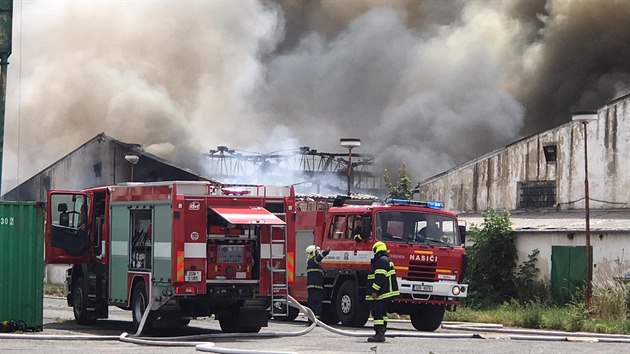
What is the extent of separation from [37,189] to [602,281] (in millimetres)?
33691

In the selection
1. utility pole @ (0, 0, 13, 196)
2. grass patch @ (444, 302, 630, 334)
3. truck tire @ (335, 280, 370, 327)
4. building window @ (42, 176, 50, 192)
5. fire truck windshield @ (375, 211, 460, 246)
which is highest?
utility pole @ (0, 0, 13, 196)

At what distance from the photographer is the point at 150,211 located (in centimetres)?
2088

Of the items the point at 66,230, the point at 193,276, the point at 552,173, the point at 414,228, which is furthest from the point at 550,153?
the point at 193,276

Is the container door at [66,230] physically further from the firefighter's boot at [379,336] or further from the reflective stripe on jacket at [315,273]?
the firefighter's boot at [379,336]

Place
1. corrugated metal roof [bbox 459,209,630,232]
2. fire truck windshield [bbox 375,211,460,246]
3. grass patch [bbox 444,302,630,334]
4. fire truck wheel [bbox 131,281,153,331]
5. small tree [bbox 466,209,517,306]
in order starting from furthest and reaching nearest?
small tree [bbox 466,209,517,306] → corrugated metal roof [bbox 459,209,630,232] → fire truck windshield [bbox 375,211,460,246] → grass patch [bbox 444,302,630,334] → fire truck wheel [bbox 131,281,153,331]

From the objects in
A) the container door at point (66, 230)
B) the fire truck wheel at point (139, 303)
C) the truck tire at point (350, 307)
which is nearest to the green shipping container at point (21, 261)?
the fire truck wheel at point (139, 303)

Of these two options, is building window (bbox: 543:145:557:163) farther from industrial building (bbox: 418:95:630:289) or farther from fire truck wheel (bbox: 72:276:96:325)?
fire truck wheel (bbox: 72:276:96:325)

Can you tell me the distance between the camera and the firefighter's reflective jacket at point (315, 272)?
24.1 metres

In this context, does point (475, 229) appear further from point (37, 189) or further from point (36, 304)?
point (37, 189)

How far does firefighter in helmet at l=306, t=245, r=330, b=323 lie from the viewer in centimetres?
2416

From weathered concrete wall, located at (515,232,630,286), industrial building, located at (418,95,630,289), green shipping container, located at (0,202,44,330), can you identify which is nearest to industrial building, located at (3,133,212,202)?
industrial building, located at (418,95,630,289)

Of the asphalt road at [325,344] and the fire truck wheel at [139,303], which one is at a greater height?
the fire truck wheel at [139,303]

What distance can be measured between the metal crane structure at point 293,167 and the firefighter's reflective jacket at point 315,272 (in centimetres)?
2468

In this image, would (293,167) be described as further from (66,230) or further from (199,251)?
(199,251)
